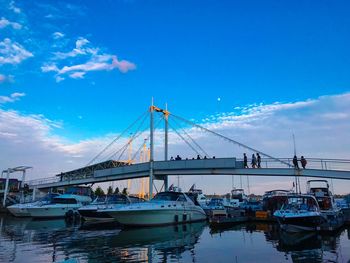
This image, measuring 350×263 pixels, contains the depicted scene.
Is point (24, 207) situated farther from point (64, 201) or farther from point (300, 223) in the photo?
point (300, 223)

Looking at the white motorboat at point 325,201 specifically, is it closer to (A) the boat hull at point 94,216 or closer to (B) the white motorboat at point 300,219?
(B) the white motorboat at point 300,219

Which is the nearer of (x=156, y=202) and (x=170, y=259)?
(x=170, y=259)

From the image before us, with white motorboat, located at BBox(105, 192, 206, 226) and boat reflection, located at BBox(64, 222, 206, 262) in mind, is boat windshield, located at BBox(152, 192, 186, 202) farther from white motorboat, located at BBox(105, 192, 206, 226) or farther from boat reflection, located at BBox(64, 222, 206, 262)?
boat reflection, located at BBox(64, 222, 206, 262)

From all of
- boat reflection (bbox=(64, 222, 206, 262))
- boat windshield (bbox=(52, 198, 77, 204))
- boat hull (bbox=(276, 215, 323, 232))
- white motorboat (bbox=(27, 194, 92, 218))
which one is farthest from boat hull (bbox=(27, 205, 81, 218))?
boat hull (bbox=(276, 215, 323, 232))

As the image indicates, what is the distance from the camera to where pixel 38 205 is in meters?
44.2

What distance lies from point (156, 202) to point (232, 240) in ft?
32.7

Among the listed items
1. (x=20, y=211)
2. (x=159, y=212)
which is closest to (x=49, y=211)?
(x=20, y=211)

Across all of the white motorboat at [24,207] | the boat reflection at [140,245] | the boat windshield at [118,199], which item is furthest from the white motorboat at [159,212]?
the white motorboat at [24,207]

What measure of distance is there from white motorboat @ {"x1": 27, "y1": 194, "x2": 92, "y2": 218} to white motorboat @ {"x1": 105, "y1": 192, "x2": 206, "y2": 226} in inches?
634

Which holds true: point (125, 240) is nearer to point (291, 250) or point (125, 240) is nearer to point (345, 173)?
point (291, 250)

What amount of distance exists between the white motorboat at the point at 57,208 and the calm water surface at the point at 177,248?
64.1 ft

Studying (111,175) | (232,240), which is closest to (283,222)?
(232,240)

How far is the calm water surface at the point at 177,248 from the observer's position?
16.6 meters

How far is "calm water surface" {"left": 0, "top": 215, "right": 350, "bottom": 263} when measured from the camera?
1659 cm
